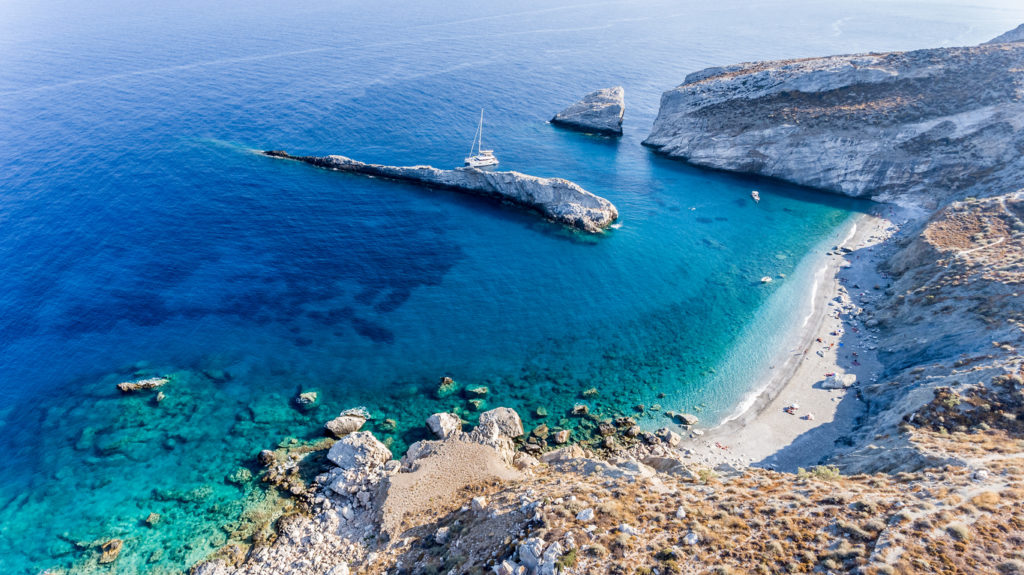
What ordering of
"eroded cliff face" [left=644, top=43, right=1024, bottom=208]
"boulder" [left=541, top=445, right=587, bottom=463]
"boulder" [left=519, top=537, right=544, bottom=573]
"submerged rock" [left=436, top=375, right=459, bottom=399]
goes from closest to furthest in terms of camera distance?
1. "boulder" [left=519, top=537, right=544, bottom=573]
2. "boulder" [left=541, top=445, right=587, bottom=463]
3. "submerged rock" [left=436, top=375, right=459, bottom=399]
4. "eroded cliff face" [left=644, top=43, right=1024, bottom=208]

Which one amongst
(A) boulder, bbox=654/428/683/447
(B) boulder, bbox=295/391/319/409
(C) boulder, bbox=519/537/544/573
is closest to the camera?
(C) boulder, bbox=519/537/544/573

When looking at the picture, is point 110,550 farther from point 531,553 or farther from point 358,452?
point 531,553

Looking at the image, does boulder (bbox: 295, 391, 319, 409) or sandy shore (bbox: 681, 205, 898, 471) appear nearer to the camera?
sandy shore (bbox: 681, 205, 898, 471)

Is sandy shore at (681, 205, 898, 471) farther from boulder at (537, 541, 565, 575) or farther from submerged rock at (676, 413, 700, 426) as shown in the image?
boulder at (537, 541, 565, 575)

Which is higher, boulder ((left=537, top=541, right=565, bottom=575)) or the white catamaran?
the white catamaran

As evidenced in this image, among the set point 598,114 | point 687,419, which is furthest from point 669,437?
point 598,114

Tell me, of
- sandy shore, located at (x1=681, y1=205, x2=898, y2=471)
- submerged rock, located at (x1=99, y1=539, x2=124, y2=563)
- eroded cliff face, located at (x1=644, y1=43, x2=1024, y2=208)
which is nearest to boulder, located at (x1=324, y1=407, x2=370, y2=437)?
submerged rock, located at (x1=99, y1=539, x2=124, y2=563)

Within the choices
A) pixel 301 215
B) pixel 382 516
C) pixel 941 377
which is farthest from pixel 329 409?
pixel 941 377
